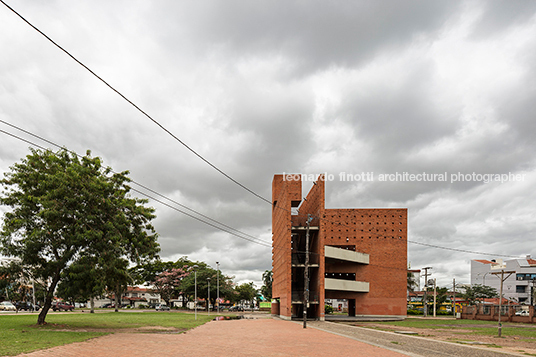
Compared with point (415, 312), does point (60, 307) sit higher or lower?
higher

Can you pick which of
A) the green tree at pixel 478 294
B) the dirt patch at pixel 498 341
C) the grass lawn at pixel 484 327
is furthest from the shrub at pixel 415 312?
the dirt patch at pixel 498 341

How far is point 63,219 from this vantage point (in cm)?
2361

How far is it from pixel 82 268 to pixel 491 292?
3164 inches

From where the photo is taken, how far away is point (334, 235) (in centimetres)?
5988

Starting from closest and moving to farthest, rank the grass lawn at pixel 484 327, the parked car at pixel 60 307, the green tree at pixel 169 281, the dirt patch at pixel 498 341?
the dirt patch at pixel 498 341 → the grass lawn at pixel 484 327 → the parked car at pixel 60 307 → the green tree at pixel 169 281

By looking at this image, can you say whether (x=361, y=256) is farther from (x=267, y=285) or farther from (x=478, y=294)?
(x=267, y=285)

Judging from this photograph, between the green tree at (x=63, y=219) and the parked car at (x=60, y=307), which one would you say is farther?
the parked car at (x=60, y=307)

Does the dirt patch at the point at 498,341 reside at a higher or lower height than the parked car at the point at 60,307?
higher

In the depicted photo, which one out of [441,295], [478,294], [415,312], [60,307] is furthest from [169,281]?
[478,294]

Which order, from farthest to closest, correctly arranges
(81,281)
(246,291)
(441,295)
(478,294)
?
(246,291) < (441,295) < (478,294) < (81,281)

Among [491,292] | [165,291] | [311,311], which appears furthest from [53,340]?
[491,292]

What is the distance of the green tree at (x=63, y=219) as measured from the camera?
76.4ft

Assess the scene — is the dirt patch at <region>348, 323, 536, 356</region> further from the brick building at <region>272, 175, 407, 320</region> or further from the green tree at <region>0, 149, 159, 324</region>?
the brick building at <region>272, 175, 407, 320</region>

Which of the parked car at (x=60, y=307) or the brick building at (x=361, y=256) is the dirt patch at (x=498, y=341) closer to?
the brick building at (x=361, y=256)
